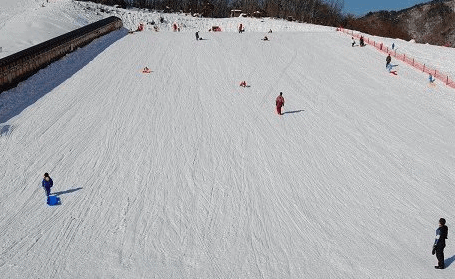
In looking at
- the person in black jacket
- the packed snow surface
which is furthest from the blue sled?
the person in black jacket

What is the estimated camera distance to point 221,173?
15586 millimetres

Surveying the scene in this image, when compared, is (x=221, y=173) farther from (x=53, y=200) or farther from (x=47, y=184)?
(x=47, y=184)

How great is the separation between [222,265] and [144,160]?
686 centimetres

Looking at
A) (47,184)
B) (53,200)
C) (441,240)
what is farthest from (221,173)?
(441,240)

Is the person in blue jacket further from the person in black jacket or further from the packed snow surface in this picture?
the person in black jacket

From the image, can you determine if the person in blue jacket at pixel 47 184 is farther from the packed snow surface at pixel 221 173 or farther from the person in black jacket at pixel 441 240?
the person in black jacket at pixel 441 240

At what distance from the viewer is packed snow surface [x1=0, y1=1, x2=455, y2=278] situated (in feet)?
35.8

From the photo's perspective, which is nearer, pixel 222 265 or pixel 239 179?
pixel 222 265

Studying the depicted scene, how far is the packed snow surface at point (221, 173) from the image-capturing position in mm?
10906

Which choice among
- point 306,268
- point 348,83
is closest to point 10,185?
point 306,268

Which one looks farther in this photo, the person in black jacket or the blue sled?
the blue sled

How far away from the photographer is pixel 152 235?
11602mm

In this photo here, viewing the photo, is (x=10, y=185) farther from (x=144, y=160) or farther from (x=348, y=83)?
(x=348, y=83)

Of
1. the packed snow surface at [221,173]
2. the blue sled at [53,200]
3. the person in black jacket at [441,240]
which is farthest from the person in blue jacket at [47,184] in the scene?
the person in black jacket at [441,240]
